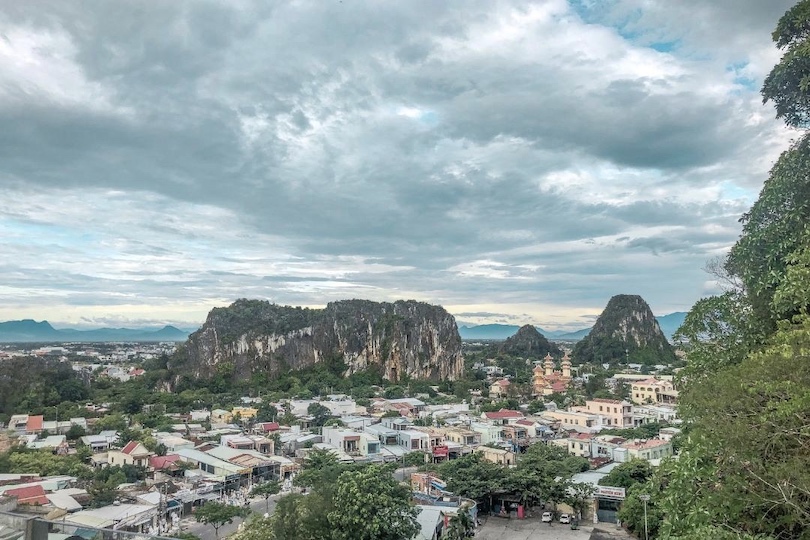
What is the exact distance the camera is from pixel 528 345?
75250mm

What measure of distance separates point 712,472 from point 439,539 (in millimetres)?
9888

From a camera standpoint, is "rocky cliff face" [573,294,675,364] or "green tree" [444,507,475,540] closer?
"green tree" [444,507,475,540]

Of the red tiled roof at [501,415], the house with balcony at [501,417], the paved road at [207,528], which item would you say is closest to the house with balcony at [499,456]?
the house with balcony at [501,417]

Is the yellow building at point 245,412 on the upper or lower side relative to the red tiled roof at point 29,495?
lower

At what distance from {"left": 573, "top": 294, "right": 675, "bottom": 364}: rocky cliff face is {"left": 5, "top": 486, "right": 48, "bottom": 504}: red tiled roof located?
189ft

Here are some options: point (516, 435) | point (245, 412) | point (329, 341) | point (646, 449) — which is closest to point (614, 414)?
point (516, 435)

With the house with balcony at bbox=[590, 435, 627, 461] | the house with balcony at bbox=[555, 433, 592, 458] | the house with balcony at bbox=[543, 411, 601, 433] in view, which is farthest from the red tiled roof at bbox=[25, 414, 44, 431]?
the house with balcony at bbox=[543, 411, 601, 433]

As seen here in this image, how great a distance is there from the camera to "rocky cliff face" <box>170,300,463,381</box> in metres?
49.6

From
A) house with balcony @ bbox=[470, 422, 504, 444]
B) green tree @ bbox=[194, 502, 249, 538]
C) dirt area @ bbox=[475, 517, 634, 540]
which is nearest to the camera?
green tree @ bbox=[194, 502, 249, 538]

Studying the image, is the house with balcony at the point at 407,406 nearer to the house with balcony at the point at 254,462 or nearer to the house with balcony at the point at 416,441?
the house with balcony at the point at 416,441

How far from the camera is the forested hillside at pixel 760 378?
3.34 meters

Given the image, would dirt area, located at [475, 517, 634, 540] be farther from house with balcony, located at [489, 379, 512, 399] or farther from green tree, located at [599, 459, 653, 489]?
house with balcony, located at [489, 379, 512, 399]

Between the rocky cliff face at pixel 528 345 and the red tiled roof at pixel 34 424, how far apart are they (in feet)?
190

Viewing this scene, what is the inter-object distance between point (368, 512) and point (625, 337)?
61.7 meters
